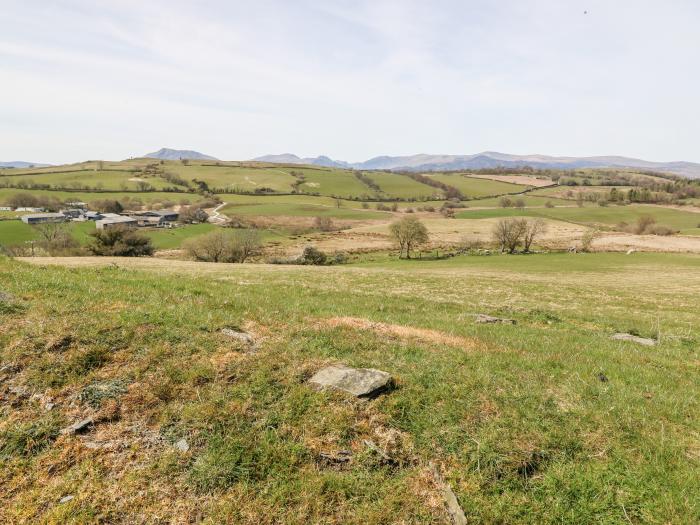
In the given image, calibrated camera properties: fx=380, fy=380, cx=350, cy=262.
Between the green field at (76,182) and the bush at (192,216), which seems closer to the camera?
the bush at (192,216)

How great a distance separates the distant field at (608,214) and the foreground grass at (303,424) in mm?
147893

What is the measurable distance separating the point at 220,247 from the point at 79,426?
7184 centimetres

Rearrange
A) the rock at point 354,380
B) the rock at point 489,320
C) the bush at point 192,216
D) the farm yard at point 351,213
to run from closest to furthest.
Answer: the rock at point 354,380 < the rock at point 489,320 < the farm yard at point 351,213 < the bush at point 192,216

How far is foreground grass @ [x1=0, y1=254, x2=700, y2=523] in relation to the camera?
5883mm

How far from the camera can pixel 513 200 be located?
7219 inches

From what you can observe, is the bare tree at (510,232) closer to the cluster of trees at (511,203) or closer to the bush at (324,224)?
the bush at (324,224)

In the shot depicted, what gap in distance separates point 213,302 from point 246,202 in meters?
164

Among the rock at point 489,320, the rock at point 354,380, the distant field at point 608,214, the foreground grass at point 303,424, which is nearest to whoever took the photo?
the foreground grass at point 303,424

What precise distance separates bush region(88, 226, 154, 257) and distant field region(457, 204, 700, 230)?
117153 millimetres

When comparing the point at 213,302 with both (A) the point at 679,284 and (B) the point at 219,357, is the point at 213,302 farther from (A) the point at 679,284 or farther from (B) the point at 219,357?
(A) the point at 679,284

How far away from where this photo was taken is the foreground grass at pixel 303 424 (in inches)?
232

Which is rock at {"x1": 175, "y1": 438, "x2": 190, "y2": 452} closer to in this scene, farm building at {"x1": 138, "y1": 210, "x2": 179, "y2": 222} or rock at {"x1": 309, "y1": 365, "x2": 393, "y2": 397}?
rock at {"x1": 309, "y1": 365, "x2": 393, "y2": 397}

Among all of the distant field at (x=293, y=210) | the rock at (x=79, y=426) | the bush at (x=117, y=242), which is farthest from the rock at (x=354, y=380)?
the distant field at (x=293, y=210)

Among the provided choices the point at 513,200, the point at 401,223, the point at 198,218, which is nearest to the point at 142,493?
the point at 401,223
